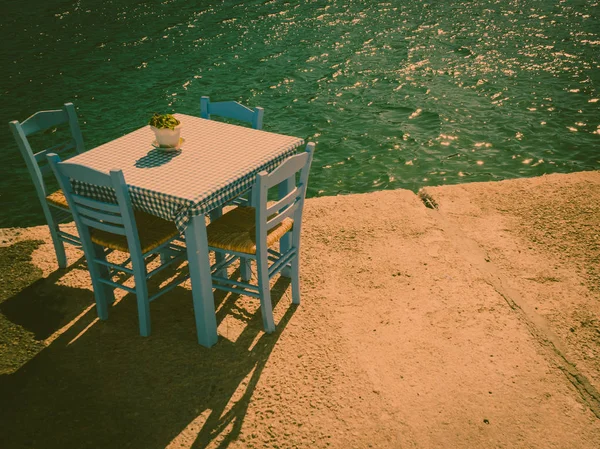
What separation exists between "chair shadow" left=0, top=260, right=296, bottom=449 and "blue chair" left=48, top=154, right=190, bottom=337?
0.21 metres

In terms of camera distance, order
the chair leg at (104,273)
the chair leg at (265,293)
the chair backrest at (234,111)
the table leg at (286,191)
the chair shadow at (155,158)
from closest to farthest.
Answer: the chair leg at (265,293) → the chair shadow at (155,158) → the chair leg at (104,273) → the table leg at (286,191) → the chair backrest at (234,111)

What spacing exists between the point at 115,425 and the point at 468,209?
12.3ft

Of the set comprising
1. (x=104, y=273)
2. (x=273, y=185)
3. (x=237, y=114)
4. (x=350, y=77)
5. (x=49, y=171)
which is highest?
(x=273, y=185)

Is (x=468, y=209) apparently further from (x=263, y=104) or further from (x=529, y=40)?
(x=529, y=40)

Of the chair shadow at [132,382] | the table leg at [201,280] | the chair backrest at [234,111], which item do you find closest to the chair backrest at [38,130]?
the chair shadow at [132,382]

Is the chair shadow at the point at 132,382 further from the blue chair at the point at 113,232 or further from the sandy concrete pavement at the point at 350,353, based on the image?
the blue chair at the point at 113,232

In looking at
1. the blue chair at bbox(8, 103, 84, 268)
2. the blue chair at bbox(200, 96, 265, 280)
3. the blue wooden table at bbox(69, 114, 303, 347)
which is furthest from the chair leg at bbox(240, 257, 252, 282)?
the blue chair at bbox(8, 103, 84, 268)

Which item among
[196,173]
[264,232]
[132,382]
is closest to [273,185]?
[264,232]

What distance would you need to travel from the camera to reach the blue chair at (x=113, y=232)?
318 cm

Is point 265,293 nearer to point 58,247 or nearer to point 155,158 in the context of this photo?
point 155,158

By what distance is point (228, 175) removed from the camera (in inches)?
134

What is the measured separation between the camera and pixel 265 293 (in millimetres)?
3561

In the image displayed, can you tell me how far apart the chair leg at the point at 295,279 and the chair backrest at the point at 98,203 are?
3.70 ft

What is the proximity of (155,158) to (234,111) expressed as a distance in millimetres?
1144
